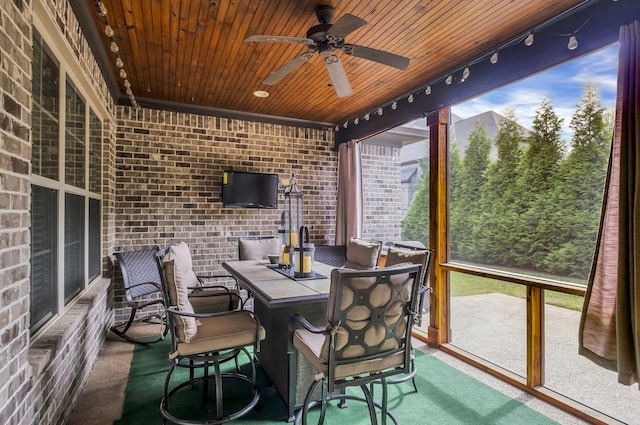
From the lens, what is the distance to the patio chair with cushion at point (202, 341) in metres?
2.03

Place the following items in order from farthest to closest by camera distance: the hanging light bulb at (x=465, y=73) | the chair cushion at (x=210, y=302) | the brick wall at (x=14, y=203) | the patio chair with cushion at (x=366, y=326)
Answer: the hanging light bulb at (x=465, y=73) → the chair cushion at (x=210, y=302) → the patio chair with cushion at (x=366, y=326) → the brick wall at (x=14, y=203)

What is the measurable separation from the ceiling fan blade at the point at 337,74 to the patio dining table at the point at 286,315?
1518mm

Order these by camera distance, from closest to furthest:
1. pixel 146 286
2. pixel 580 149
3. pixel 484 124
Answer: pixel 580 149, pixel 484 124, pixel 146 286

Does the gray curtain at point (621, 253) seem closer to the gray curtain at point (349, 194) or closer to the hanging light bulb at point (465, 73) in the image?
the hanging light bulb at point (465, 73)

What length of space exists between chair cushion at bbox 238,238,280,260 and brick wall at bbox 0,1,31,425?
2.27 m

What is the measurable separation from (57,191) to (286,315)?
173 centimetres

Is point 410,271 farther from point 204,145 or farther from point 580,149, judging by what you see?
point 204,145

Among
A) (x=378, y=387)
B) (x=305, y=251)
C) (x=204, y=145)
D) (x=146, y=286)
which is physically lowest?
(x=378, y=387)

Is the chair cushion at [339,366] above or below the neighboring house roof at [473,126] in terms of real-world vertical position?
below

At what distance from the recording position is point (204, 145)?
4.52m

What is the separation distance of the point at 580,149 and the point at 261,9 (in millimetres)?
2516

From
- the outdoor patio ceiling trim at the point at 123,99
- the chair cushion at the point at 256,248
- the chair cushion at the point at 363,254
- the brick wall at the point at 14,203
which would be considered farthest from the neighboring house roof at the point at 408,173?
the brick wall at the point at 14,203

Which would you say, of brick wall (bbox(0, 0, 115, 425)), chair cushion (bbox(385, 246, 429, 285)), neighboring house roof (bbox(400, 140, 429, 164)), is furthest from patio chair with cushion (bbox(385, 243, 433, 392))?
neighboring house roof (bbox(400, 140, 429, 164))

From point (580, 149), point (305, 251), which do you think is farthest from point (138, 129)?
point (580, 149)
